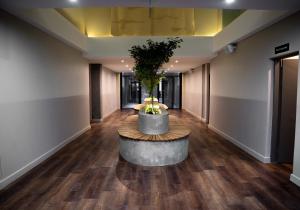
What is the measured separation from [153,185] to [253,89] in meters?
3.11

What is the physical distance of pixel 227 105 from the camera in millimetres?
6254

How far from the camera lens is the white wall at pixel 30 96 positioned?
3.27 metres

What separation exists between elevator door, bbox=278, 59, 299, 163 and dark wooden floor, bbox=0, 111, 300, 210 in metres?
0.47

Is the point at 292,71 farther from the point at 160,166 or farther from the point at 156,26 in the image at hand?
the point at 156,26

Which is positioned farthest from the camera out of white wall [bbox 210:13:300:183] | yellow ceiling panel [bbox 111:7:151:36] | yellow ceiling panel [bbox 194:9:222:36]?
yellow ceiling panel [bbox 111:7:151:36]

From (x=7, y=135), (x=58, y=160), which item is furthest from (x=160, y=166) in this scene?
(x=7, y=135)

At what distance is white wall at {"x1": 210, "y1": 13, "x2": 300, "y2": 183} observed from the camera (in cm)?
373

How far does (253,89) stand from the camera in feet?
15.4

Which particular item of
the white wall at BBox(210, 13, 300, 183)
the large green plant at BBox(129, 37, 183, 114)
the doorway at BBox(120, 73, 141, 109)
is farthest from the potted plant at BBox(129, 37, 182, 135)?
the doorway at BBox(120, 73, 141, 109)

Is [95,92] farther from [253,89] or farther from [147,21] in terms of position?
[253,89]

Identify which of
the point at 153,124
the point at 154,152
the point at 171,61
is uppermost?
the point at 171,61

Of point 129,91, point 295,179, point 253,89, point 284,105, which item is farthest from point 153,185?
point 129,91

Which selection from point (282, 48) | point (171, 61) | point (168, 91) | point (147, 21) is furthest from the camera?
point (168, 91)

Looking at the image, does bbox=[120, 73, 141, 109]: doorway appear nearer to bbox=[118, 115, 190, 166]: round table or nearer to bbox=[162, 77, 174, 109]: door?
bbox=[162, 77, 174, 109]: door
